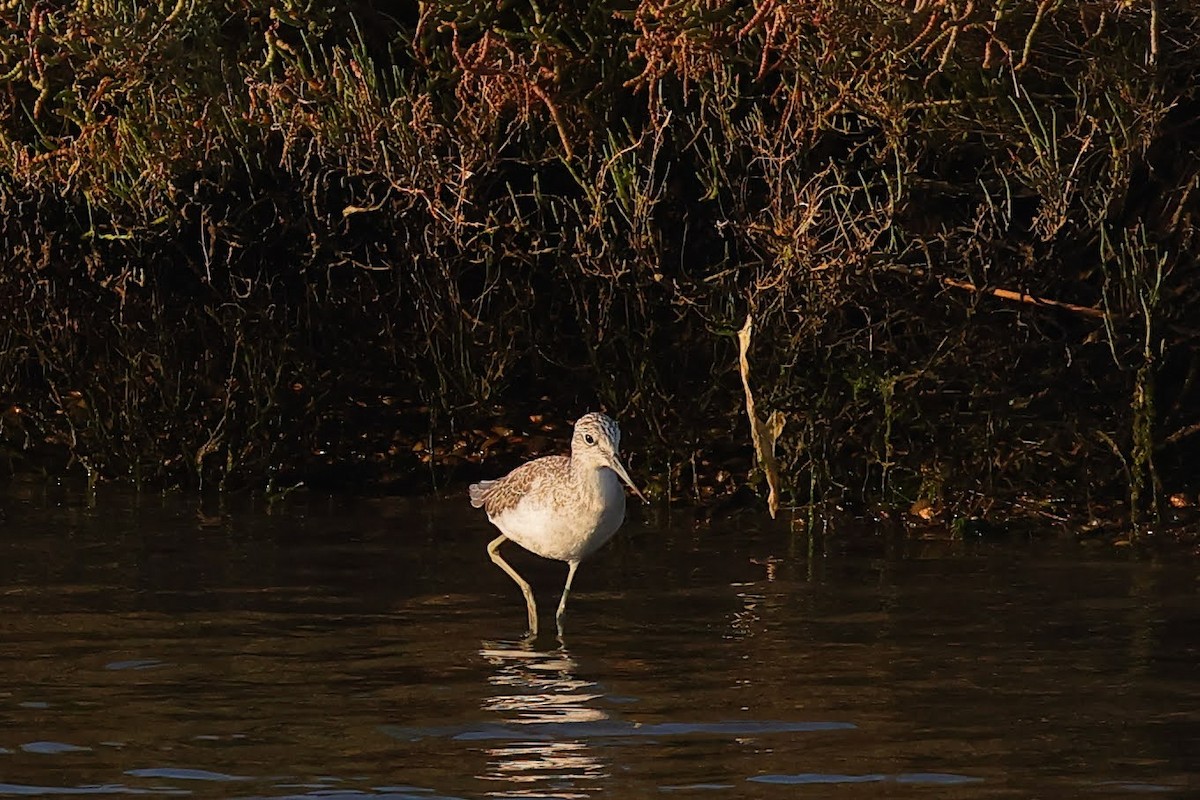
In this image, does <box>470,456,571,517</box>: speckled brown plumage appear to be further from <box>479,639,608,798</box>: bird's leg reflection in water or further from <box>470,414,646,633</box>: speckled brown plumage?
<box>479,639,608,798</box>: bird's leg reflection in water

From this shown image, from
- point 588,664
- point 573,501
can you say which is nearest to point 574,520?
point 573,501

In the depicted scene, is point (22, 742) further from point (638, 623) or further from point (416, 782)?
point (638, 623)

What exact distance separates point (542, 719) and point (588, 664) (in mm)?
1030

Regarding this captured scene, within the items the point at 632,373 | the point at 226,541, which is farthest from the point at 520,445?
the point at 226,541

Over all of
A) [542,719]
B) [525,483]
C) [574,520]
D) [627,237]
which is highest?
[627,237]

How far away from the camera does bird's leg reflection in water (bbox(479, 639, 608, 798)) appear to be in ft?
23.5

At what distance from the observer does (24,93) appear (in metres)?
12.8

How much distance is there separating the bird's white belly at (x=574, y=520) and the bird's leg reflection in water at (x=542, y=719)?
47 centimetres

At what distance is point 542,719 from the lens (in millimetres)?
8031

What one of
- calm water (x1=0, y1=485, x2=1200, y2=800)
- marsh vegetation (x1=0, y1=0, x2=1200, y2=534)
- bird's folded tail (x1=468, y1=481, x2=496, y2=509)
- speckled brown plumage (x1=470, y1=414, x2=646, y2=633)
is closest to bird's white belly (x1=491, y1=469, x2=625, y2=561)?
speckled brown plumage (x1=470, y1=414, x2=646, y2=633)

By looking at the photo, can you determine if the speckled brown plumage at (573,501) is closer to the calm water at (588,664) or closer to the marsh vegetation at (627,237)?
the calm water at (588,664)

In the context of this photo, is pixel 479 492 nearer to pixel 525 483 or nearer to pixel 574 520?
pixel 525 483

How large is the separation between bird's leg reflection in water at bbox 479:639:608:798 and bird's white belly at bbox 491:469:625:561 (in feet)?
1.54

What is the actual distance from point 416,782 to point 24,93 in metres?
6.91
